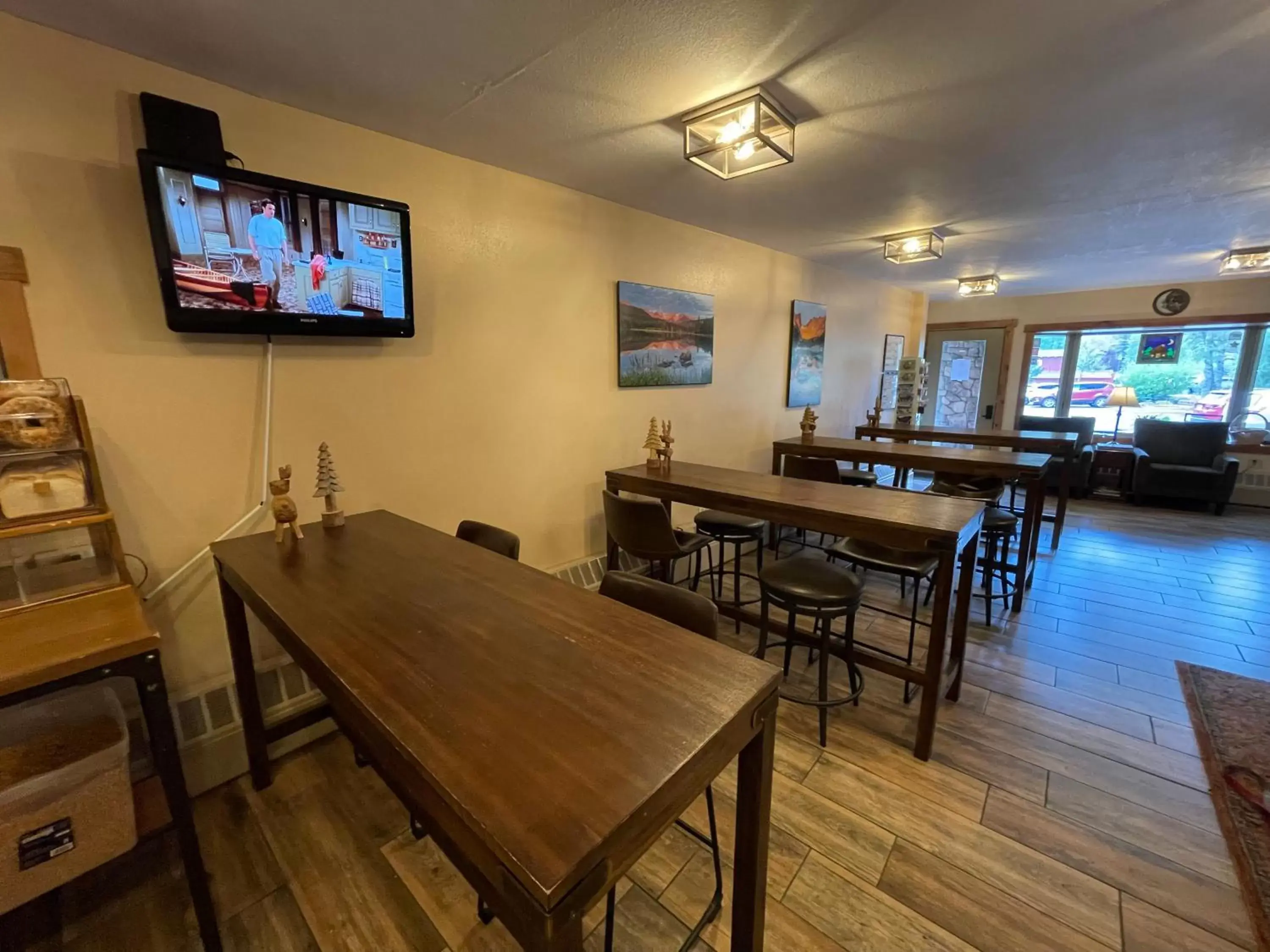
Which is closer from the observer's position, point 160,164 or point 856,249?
point 160,164

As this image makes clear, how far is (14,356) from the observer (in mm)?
1437

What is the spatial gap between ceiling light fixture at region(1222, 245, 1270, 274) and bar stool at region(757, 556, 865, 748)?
4.61 m

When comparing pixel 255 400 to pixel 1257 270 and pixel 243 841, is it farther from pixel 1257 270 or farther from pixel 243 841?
pixel 1257 270

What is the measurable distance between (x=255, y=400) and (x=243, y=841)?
150cm

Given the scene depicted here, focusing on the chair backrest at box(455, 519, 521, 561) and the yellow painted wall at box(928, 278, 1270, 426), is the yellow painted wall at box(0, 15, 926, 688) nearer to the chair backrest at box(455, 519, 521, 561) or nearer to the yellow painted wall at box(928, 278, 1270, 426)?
the chair backrest at box(455, 519, 521, 561)

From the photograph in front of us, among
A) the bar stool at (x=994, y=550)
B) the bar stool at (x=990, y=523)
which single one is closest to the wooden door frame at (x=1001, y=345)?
the bar stool at (x=990, y=523)

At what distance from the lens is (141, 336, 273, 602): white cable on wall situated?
181cm

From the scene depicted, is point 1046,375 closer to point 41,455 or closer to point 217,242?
point 217,242

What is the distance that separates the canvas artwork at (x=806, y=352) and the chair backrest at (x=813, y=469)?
112 centimetres

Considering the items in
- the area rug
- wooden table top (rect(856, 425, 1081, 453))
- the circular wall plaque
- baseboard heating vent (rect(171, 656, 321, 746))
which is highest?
the circular wall plaque

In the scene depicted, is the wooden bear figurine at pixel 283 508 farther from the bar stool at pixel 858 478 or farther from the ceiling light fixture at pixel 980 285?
the ceiling light fixture at pixel 980 285

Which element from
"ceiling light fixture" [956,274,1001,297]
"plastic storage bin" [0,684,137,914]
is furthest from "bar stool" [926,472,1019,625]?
"plastic storage bin" [0,684,137,914]

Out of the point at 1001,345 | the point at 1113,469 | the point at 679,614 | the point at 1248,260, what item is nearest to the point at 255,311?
the point at 679,614

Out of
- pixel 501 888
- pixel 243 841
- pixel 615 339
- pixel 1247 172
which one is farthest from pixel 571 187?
pixel 1247 172
